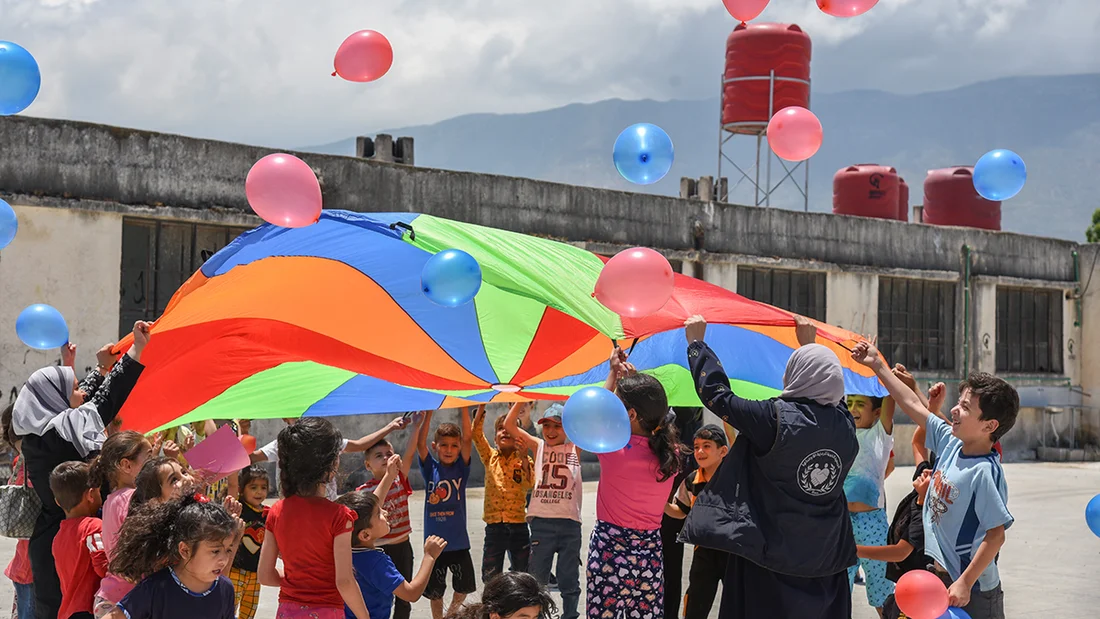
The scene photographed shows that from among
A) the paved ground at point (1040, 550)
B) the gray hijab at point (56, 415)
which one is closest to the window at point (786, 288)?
the paved ground at point (1040, 550)

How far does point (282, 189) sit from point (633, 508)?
77.7 inches

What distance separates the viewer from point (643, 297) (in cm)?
475

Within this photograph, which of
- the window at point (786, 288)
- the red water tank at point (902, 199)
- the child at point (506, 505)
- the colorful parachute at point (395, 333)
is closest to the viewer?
the colorful parachute at point (395, 333)

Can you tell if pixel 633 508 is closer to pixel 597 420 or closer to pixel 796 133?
pixel 597 420

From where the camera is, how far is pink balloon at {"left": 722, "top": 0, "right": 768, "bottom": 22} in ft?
18.1

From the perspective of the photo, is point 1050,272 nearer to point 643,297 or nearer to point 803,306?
point 803,306

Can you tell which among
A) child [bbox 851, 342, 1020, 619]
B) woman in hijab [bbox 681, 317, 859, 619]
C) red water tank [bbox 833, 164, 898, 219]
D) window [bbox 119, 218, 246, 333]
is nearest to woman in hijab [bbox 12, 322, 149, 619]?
woman in hijab [bbox 681, 317, 859, 619]

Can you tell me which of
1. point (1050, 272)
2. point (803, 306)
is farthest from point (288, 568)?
point (1050, 272)

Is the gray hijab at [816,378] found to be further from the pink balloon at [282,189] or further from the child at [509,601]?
the pink balloon at [282,189]

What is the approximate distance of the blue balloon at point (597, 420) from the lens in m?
4.32

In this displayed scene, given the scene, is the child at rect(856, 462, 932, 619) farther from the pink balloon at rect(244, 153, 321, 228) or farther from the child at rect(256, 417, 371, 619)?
the pink balloon at rect(244, 153, 321, 228)

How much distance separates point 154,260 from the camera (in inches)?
459

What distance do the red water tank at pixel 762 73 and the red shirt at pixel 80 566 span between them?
16728 mm

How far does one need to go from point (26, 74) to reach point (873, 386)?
4647 millimetres
